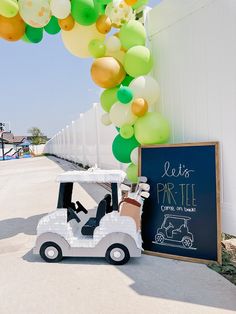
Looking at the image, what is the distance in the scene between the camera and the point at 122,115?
410 cm

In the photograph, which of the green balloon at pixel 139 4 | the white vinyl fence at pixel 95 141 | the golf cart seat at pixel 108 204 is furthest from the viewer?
the white vinyl fence at pixel 95 141

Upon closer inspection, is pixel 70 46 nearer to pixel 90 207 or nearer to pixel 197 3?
pixel 197 3

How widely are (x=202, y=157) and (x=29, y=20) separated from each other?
2.94 metres

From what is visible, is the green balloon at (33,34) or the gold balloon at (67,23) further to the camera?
the green balloon at (33,34)

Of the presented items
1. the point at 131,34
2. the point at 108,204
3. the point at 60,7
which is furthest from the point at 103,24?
the point at 108,204

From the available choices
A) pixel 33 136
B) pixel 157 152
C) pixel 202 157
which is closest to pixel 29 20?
pixel 157 152

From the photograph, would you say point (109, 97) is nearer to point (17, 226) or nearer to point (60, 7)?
point (60, 7)

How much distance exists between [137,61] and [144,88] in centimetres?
38

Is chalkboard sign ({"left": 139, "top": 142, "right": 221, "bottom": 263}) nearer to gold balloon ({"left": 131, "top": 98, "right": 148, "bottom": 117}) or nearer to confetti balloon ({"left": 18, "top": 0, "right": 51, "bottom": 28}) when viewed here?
gold balloon ({"left": 131, "top": 98, "right": 148, "bottom": 117})

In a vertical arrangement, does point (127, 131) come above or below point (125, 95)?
below

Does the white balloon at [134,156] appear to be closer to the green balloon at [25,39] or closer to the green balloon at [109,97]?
the green balloon at [109,97]

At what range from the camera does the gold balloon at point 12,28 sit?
4148 mm

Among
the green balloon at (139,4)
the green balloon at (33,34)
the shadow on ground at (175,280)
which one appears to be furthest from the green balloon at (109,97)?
the shadow on ground at (175,280)

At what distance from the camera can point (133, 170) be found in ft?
14.1
